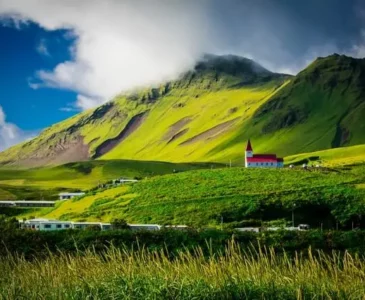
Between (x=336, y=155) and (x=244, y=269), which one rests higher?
(x=336, y=155)

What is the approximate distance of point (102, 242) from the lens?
112 ft

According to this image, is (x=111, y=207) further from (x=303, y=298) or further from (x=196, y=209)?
(x=303, y=298)

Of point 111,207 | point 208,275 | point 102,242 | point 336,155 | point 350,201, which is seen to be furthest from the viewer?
point 336,155

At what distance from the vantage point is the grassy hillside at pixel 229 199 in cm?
6862

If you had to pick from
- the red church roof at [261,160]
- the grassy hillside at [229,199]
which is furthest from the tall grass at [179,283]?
Answer: the red church roof at [261,160]

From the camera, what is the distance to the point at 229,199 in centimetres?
7400

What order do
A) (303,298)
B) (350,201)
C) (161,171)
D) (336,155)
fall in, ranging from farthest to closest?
(161,171) → (336,155) → (350,201) → (303,298)

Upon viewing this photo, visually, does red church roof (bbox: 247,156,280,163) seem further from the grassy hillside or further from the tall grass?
the tall grass

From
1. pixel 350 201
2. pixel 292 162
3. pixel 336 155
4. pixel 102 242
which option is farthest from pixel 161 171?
pixel 102 242

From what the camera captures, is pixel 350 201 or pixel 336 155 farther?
pixel 336 155

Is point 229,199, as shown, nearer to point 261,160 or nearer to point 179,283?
point 261,160

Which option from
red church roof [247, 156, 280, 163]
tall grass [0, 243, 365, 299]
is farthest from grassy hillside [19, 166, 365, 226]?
tall grass [0, 243, 365, 299]

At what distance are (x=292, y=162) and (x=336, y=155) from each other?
12.7 metres

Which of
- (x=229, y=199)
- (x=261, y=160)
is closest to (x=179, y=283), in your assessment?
(x=229, y=199)
